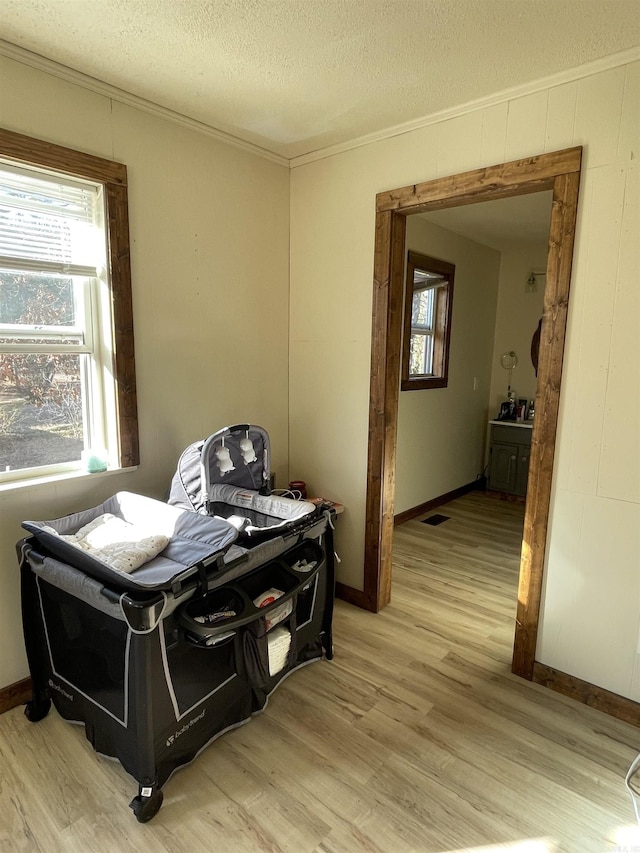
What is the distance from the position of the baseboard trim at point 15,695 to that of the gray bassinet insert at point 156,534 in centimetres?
74

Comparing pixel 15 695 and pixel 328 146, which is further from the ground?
pixel 328 146

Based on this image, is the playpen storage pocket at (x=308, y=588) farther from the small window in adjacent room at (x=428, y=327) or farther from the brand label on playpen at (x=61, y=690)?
the small window in adjacent room at (x=428, y=327)

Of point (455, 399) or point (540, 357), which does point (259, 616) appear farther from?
point (455, 399)

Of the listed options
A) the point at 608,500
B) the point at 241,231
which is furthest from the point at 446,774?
the point at 241,231

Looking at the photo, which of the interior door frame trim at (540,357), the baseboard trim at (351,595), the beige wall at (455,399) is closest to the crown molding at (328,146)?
the interior door frame trim at (540,357)

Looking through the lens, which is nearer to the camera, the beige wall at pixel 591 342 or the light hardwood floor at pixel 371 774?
the light hardwood floor at pixel 371 774

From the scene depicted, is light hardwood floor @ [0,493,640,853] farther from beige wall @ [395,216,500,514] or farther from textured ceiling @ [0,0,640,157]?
textured ceiling @ [0,0,640,157]

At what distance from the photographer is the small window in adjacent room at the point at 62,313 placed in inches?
80.7

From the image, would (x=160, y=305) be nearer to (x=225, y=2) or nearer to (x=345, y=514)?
(x=225, y=2)

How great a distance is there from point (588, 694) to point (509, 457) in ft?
10.0

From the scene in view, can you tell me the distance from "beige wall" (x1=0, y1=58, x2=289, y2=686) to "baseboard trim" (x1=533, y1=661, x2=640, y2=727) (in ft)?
6.08

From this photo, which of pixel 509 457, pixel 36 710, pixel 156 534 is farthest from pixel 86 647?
pixel 509 457

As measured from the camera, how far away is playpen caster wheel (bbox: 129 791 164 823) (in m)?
1.62

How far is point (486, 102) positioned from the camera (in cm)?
222
